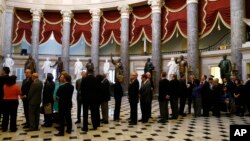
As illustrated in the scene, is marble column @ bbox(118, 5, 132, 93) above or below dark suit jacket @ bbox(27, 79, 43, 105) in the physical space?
above

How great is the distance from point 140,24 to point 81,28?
4.94 m

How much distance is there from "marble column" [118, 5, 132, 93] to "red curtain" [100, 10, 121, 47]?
33.7 inches

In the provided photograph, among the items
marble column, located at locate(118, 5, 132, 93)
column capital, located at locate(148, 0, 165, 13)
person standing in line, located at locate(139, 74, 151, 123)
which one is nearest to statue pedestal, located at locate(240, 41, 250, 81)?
person standing in line, located at locate(139, 74, 151, 123)

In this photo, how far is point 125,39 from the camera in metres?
17.3

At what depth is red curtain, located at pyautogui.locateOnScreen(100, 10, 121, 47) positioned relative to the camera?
60.2ft

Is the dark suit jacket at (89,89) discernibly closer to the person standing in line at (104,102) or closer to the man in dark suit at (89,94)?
the man in dark suit at (89,94)

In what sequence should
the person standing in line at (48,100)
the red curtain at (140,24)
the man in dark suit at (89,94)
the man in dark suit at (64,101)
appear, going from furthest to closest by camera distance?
the red curtain at (140,24) < the person standing in line at (48,100) < the man in dark suit at (89,94) < the man in dark suit at (64,101)

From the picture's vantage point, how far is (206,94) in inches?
353

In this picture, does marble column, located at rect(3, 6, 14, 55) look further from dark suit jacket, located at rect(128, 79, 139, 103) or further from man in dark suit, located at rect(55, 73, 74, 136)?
man in dark suit, located at rect(55, 73, 74, 136)

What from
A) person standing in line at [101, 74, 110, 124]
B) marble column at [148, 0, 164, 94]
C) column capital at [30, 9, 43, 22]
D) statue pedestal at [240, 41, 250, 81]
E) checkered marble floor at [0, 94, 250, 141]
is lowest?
checkered marble floor at [0, 94, 250, 141]

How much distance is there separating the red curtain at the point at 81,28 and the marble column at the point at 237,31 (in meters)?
11.0

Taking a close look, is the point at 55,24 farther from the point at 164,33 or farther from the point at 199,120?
the point at 199,120

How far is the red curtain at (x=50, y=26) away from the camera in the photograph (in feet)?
62.2

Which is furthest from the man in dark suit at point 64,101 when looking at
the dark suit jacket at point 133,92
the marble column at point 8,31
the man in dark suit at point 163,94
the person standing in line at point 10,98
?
the marble column at point 8,31
